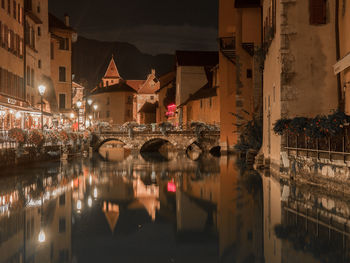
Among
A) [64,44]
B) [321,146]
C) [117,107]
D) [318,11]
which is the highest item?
[64,44]

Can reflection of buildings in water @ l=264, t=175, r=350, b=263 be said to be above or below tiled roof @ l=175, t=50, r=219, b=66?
below

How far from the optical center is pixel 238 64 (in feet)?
130

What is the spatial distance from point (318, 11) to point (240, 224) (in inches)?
511

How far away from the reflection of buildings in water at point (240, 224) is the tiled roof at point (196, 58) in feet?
178

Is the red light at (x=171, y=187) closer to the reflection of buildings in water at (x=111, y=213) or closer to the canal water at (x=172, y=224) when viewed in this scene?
the canal water at (x=172, y=224)

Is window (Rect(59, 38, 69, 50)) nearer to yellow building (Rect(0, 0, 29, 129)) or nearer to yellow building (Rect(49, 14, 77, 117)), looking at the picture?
yellow building (Rect(49, 14, 77, 117))

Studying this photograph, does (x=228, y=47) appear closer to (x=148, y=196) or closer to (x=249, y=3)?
(x=249, y=3)

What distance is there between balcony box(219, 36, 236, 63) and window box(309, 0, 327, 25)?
22.4 m

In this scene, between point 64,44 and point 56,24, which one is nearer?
point 56,24

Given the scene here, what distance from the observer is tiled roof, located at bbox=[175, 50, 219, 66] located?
6912cm

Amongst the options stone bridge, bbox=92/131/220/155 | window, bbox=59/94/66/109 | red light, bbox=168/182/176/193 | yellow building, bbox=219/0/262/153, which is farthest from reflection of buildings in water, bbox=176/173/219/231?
window, bbox=59/94/66/109

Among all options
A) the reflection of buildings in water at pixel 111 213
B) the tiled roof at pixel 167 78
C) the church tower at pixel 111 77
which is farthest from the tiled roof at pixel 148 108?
the reflection of buildings in water at pixel 111 213

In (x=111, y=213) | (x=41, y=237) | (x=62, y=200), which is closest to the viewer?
(x=41, y=237)

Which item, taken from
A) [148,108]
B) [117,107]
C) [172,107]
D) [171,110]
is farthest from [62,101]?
[117,107]
